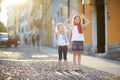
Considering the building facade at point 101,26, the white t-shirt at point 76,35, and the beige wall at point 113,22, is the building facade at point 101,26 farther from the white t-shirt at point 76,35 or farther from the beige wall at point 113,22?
the white t-shirt at point 76,35

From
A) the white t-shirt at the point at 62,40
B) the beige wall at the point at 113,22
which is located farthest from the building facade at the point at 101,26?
the white t-shirt at the point at 62,40

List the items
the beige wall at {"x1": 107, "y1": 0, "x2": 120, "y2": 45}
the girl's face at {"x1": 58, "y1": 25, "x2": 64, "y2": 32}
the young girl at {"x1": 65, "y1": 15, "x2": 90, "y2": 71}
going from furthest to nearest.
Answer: the beige wall at {"x1": 107, "y1": 0, "x2": 120, "y2": 45} < the girl's face at {"x1": 58, "y1": 25, "x2": 64, "y2": 32} < the young girl at {"x1": 65, "y1": 15, "x2": 90, "y2": 71}

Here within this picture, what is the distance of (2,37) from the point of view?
39969 mm

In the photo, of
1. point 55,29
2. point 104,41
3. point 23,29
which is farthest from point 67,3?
point 23,29

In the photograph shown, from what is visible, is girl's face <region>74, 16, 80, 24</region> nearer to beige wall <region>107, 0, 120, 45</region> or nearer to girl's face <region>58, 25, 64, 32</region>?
girl's face <region>58, 25, 64, 32</region>

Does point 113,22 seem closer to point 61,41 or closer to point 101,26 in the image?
point 101,26

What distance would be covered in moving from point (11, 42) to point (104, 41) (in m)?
20.6

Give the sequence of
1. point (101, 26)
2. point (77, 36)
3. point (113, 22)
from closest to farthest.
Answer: point (77, 36)
point (113, 22)
point (101, 26)

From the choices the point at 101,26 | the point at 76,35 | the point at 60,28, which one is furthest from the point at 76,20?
the point at 101,26

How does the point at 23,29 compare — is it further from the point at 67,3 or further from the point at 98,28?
the point at 98,28

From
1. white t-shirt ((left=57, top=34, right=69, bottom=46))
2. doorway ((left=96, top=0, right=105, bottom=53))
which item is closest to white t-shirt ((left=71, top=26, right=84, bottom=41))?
white t-shirt ((left=57, top=34, right=69, bottom=46))

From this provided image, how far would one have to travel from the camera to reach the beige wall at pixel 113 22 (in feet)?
58.8

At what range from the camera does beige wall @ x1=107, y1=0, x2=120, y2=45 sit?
17922 millimetres

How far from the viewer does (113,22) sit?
1844 centimetres
